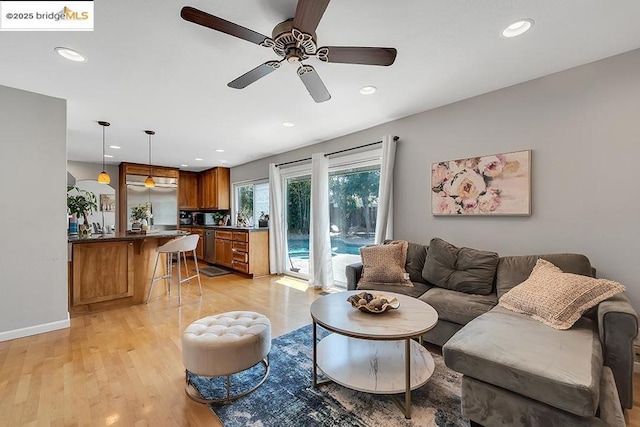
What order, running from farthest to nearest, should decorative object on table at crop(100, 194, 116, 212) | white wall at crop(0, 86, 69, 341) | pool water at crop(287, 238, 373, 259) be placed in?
decorative object on table at crop(100, 194, 116, 212)
pool water at crop(287, 238, 373, 259)
white wall at crop(0, 86, 69, 341)

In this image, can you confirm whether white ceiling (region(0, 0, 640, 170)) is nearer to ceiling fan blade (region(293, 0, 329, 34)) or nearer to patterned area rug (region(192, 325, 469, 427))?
ceiling fan blade (region(293, 0, 329, 34))

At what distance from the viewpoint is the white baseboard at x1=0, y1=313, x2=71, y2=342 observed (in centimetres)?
264

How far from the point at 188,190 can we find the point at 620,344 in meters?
8.25

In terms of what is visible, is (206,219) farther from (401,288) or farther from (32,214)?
(401,288)

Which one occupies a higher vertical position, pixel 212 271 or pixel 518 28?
pixel 518 28

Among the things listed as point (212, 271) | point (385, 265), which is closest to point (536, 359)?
point (385, 265)

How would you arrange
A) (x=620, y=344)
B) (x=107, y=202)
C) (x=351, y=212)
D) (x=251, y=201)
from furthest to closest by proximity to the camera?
1. (x=251, y=201)
2. (x=107, y=202)
3. (x=351, y=212)
4. (x=620, y=344)

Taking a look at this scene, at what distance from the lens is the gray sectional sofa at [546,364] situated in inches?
48.7

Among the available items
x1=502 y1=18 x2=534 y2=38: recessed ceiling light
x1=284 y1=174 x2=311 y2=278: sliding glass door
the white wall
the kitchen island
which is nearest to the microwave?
x1=284 y1=174 x2=311 y2=278: sliding glass door

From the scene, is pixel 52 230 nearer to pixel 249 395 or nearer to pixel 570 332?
pixel 249 395

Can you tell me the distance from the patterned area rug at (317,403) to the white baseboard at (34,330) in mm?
2016

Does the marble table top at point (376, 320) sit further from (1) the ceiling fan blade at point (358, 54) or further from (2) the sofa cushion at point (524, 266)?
(1) the ceiling fan blade at point (358, 54)

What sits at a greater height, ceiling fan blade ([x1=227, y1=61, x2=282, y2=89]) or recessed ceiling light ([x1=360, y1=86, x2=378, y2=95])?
recessed ceiling light ([x1=360, y1=86, x2=378, y2=95])

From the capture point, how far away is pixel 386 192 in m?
3.54
